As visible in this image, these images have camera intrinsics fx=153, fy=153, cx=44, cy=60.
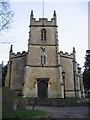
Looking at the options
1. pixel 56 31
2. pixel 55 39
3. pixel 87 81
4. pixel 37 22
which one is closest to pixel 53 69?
pixel 55 39

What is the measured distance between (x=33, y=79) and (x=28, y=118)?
18.4m

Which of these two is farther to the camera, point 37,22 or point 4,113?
point 37,22

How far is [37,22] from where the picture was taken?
30469 mm

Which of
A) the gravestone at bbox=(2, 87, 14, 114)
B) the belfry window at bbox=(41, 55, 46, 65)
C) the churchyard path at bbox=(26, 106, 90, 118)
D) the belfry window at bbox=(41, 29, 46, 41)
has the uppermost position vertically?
the belfry window at bbox=(41, 29, 46, 41)

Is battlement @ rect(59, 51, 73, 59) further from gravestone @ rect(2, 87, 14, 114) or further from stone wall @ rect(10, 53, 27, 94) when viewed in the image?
gravestone @ rect(2, 87, 14, 114)

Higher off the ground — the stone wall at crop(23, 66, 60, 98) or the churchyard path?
the stone wall at crop(23, 66, 60, 98)

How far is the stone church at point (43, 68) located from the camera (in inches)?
1032

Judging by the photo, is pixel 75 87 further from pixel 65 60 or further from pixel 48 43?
pixel 48 43

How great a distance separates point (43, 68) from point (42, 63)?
0.94 metres

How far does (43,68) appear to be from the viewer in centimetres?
2714

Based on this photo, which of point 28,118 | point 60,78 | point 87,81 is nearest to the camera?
point 28,118

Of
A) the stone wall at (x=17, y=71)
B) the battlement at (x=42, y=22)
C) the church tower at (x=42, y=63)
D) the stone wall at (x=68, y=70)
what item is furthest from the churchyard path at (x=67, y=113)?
the battlement at (x=42, y=22)

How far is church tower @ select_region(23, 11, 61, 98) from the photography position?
26.2 metres

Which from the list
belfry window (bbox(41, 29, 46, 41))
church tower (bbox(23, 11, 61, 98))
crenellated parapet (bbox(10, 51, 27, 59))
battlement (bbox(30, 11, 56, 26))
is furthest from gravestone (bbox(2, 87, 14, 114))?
battlement (bbox(30, 11, 56, 26))
